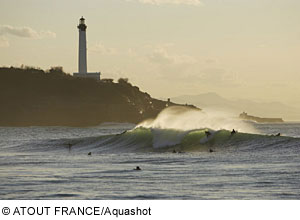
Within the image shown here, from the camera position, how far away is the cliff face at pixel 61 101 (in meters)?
181

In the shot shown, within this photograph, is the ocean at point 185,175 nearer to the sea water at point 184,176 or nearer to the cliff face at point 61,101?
the sea water at point 184,176

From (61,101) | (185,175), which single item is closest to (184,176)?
(185,175)

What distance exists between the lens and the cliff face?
18088cm

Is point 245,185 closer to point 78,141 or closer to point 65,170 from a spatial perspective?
point 65,170

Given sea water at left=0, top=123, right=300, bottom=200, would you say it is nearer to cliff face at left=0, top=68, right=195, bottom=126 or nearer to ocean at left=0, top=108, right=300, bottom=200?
ocean at left=0, top=108, right=300, bottom=200

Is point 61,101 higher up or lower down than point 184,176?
higher up

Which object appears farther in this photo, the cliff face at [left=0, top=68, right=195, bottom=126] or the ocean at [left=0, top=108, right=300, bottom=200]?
the cliff face at [left=0, top=68, right=195, bottom=126]

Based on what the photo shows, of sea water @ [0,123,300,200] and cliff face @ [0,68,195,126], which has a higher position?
cliff face @ [0,68,195,126]

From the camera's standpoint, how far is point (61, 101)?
18762cm

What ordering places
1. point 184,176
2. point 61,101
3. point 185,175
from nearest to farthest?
point 184,176, point 185,175, point 61,101

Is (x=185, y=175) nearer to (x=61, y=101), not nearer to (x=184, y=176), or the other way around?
(x=184, y=176)

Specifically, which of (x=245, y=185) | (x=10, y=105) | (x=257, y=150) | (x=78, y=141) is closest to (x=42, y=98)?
(x=10, y=105)

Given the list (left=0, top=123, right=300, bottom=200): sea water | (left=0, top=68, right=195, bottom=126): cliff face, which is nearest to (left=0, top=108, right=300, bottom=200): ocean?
(left=0, top=123, right=300, bottom=200): sea water
